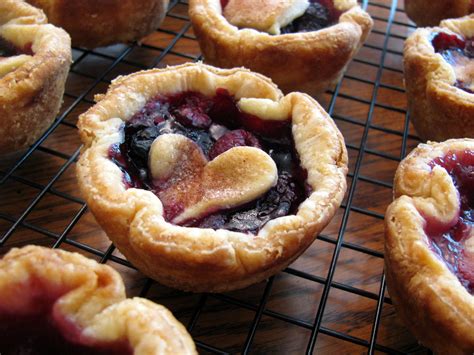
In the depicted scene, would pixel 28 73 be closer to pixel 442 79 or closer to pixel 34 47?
pixel 34 47

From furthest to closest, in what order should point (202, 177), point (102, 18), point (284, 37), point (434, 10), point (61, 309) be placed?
point (434, 10) → point (102, 18) → point (284, 37) → point (202, 177) → point (61, 309)

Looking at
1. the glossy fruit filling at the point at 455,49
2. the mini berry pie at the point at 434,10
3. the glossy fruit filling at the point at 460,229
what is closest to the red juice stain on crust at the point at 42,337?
the glossy fruit filling at the point at 460,229

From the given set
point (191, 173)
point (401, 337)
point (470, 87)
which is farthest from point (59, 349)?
point (470, 87)

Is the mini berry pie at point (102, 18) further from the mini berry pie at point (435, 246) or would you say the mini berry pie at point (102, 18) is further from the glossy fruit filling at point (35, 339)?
the glossy fruit filling at point (35, 339)

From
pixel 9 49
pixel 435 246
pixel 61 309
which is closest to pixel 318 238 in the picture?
pixel 435 246

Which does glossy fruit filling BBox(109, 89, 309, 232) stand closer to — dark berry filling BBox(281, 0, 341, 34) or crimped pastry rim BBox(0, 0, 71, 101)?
crimped pastry rim BBox(0, 0, 71, 101)

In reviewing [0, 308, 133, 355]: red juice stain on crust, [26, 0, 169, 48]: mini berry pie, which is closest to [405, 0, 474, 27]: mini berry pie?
[26, 0, 169, 48]: mini berry pie
